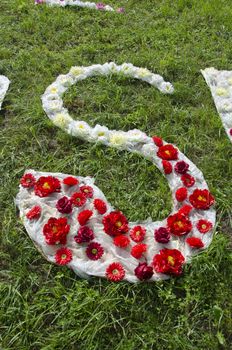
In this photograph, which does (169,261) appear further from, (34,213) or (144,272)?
(34,213)

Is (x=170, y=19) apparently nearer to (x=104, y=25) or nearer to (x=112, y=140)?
(x=104, y=25)

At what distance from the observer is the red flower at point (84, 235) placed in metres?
3.20

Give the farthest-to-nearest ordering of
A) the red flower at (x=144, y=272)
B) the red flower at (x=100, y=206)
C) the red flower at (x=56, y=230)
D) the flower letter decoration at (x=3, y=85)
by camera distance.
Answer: the flower letter decoration at (x=3, y=85)
the red flower at (x=100, y=206)
the red flower at (x=56, y=230)
the red flower at (x=144, y=272)

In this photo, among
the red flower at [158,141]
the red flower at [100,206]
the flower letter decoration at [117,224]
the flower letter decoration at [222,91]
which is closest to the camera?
the flower letter decoration at [117,224]

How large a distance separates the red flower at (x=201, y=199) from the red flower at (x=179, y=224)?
173 millimetres

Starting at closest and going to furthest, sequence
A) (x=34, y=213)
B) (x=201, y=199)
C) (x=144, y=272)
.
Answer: (x=144, y=272), (x=34, y=213), (x=201, y=199)

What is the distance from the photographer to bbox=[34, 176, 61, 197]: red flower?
11.5ft

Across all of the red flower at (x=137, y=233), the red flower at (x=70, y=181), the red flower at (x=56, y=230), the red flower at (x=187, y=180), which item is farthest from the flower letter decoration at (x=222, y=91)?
the red flower at (x=56, y=230)

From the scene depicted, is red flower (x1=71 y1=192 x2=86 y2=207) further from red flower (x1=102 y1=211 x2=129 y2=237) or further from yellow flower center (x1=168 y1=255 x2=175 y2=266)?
yellow flower center (x1=168 y1=255 x2=175 y2=266)

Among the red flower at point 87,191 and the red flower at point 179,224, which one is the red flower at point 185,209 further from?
the red flower at point 87,191

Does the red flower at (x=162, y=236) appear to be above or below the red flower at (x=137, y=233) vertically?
above

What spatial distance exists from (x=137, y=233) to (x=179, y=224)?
1.09 ft

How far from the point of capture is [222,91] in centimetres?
458

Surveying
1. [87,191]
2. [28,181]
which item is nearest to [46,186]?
[28,181]
